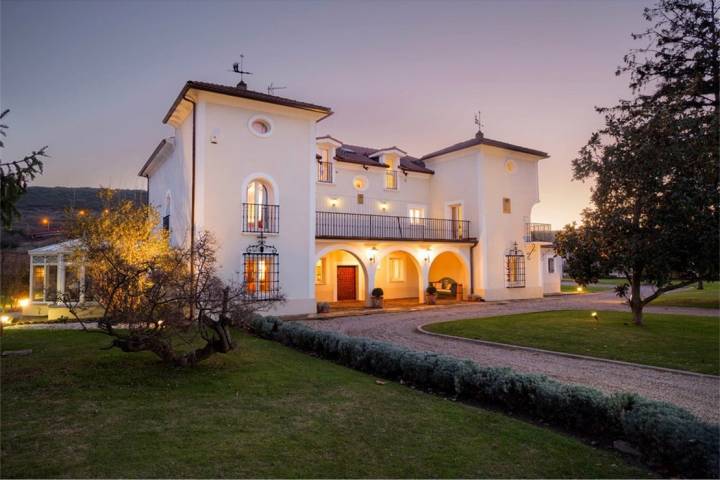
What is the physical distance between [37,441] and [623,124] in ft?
42.3

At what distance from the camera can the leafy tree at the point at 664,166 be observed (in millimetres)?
8070

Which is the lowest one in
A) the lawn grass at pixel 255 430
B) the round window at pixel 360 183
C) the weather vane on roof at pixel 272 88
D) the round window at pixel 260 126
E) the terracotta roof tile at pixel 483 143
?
the lawn grass at pixel 255 430

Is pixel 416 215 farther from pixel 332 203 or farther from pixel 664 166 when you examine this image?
pixel 664 166

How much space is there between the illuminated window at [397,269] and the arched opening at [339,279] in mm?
2303

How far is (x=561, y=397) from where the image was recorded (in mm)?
5484

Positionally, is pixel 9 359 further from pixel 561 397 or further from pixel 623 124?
pixel 623 124

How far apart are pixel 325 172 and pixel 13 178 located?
15440 mm

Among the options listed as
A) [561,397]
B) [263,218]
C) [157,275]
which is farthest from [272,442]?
[263,218]

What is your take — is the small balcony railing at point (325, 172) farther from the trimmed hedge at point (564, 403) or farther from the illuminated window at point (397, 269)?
the trimmed hedge at point (564, 403)

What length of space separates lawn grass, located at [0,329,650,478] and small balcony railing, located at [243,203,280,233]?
8309mm

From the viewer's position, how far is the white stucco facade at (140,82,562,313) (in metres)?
15.3

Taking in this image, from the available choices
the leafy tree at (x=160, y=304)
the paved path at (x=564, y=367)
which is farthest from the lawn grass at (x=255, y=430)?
the paved path at (x=564, y=367)

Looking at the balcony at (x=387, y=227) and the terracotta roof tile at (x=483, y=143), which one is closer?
the balcony at (x=387, y=227)

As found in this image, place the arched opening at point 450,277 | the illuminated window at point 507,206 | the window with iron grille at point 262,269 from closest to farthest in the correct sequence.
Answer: the window with iron grille at point 262,269 → the arched opening at point 450,277 → the illuminated window at point 507,206
